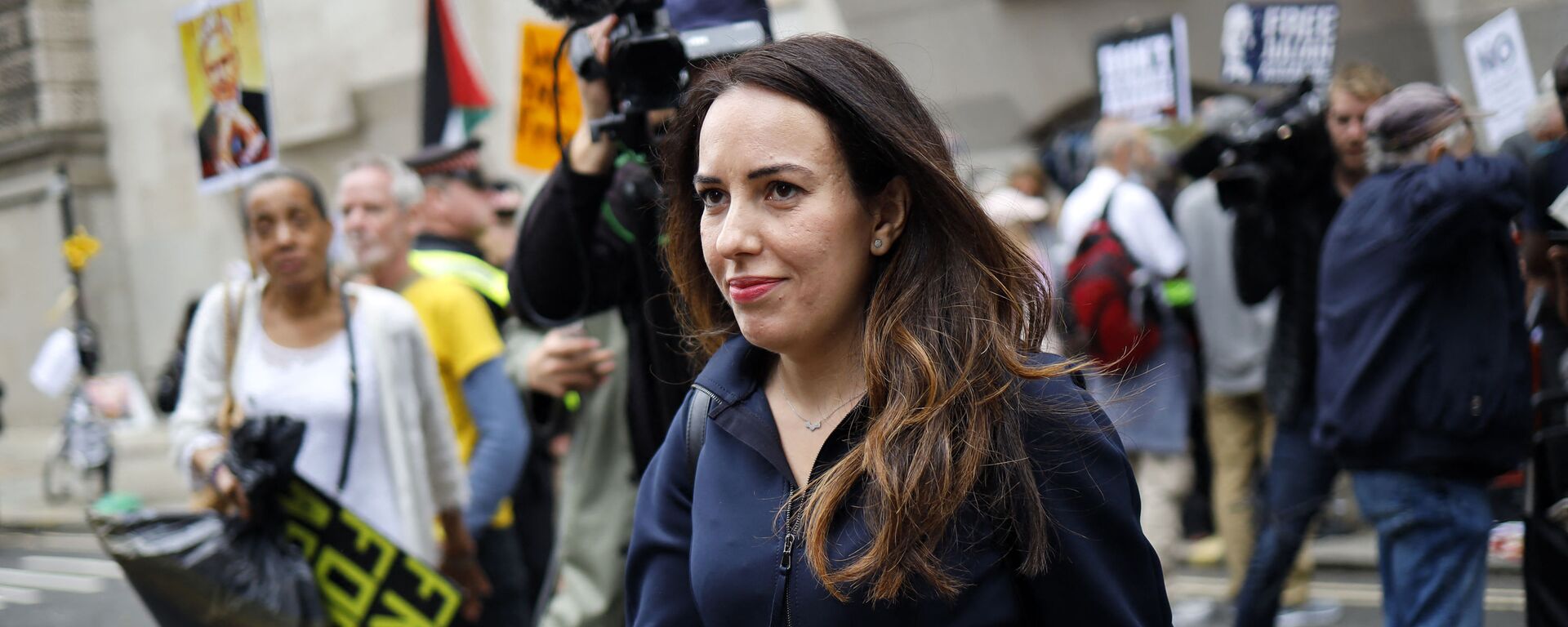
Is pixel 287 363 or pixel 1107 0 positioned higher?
pixel 1107 0

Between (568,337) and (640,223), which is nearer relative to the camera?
(640,223)

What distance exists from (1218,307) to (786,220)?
5263mm

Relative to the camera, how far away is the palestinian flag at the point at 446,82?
7.47 metres

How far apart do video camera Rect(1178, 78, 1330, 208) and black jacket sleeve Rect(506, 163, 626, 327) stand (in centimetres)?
280

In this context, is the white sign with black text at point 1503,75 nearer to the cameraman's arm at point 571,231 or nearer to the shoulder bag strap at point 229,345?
the cameraman's arm at point 571,231

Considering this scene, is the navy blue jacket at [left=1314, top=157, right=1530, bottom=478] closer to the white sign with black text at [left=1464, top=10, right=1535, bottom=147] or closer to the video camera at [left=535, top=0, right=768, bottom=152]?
the white sign with black text at [left=1464, top=10, right=1535, bottom=147]

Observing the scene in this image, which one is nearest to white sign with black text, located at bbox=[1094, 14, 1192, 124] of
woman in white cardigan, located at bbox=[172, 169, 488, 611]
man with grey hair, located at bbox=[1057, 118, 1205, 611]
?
man with grey hair, located at bbox=[1057, 118, 1205, 611]

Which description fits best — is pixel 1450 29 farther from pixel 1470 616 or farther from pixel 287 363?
pixel 287 363

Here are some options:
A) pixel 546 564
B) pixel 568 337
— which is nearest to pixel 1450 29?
pixel 546 564

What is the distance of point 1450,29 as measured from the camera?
392 inches

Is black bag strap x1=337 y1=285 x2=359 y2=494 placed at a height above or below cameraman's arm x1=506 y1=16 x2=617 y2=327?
below

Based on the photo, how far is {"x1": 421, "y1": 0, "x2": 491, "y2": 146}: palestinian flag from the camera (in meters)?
7.47

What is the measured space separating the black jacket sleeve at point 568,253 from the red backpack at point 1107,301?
11.1ft

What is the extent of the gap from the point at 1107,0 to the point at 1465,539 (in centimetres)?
841
